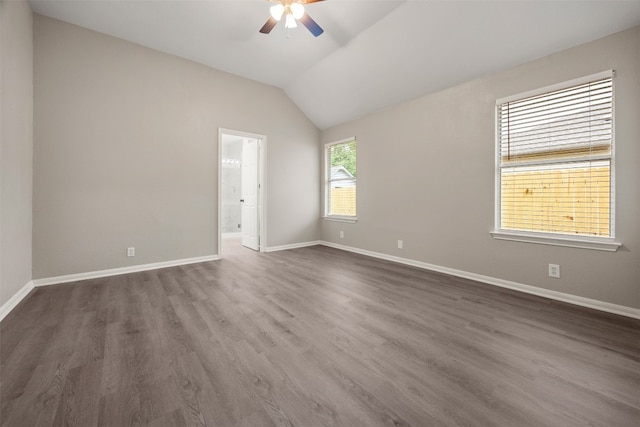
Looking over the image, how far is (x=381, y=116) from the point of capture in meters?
4.54

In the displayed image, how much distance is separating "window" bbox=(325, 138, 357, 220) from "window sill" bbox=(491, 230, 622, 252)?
8.49 feet

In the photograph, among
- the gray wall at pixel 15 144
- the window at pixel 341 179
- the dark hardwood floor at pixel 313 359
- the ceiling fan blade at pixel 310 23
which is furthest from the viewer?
the window at pixel 341 179

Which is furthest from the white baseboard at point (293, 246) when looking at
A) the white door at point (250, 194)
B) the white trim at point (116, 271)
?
the white trim at point (116, 271)

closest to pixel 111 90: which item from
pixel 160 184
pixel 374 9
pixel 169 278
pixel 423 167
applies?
pixel 160 184

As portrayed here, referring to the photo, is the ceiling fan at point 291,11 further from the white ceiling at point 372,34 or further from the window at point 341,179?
the window at point 341,179

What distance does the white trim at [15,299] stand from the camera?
2295mm

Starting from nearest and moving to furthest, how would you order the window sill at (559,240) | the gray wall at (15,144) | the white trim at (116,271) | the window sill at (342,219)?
the gray wall at (15,144) → the window sill at (559,240) → the white trim at (116,271) → the window sill at (342,219)

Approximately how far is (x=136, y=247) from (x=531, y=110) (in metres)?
5.32

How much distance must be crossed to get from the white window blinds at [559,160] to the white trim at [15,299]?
5.13 m

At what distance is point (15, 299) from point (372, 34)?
16.2 feet

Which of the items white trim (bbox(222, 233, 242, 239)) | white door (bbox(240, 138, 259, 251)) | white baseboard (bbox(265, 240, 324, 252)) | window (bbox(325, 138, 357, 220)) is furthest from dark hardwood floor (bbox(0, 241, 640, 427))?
white trim (bbox(222, 233, 242, 239))

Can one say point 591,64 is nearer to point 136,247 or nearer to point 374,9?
point 374,9

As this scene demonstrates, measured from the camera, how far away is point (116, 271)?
3.57 m

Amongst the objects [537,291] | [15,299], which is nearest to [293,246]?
[15,299]
